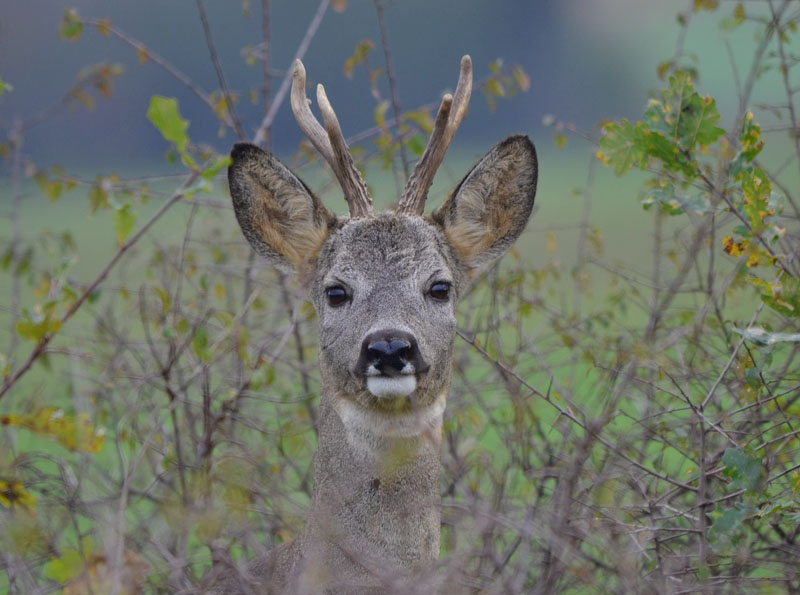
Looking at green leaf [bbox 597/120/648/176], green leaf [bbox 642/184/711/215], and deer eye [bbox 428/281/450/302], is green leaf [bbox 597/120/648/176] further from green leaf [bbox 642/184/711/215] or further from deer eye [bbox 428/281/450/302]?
deer eye [bbox 428/281/450/302]

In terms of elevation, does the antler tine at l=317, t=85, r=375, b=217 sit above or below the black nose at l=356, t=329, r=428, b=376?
above

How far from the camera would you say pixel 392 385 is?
3.32 meters

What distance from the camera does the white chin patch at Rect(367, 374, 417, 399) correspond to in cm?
332

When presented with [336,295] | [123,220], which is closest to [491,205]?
[336,295]

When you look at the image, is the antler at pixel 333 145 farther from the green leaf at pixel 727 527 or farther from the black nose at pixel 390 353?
the green leaf at pixel 727 527

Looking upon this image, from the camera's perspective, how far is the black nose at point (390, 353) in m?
3.30

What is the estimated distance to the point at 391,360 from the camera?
330cm

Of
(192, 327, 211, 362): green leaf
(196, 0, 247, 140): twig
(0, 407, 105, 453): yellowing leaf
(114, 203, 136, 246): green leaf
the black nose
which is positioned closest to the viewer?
(0, 407, 105, 453): yellowing leaf

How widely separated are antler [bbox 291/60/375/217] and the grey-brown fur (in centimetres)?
12

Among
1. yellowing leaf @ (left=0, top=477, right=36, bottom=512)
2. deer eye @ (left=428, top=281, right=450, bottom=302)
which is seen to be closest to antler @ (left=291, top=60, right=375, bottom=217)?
deer eye @ (left=428, top=281, right=450, bottom=302)

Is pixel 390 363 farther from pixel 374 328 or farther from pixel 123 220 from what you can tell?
pixel 123 220

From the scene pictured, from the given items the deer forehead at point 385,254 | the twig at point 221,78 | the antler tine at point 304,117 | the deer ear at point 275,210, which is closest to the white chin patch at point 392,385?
the deer forehead at point 385,254

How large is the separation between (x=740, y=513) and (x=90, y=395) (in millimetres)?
3728

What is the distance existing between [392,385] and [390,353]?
0.10m
